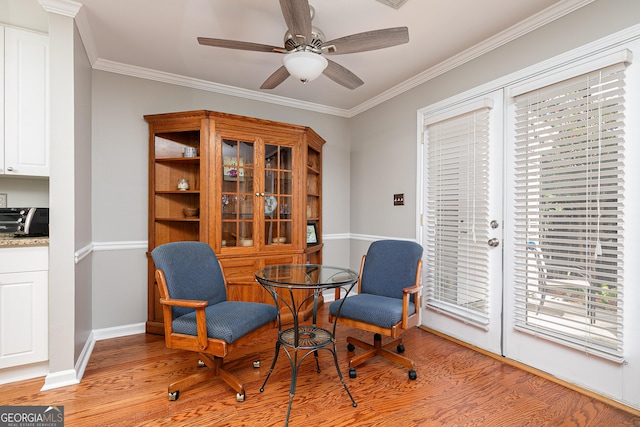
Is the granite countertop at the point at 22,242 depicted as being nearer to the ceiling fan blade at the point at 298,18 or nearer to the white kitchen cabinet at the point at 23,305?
the white kitchen cabinet at the point at 23,305

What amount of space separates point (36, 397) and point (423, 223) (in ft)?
10.8

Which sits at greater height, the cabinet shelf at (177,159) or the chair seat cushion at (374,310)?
the cabinet shelf at (177,159)

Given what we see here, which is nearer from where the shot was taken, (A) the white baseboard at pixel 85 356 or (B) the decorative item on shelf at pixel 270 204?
(A) the white baseboard at pixel 85 356

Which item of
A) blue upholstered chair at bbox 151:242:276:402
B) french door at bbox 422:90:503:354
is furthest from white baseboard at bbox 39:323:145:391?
french door at bbox 422:90:503:354

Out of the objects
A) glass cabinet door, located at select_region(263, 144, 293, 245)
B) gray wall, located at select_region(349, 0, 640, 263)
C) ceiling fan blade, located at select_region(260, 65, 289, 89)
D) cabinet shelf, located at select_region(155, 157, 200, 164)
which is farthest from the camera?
glass cabinet door, located at select_region(263, 144, 293, 245)

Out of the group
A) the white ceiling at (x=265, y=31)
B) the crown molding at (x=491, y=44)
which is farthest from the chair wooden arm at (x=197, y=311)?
the crown molding at (x=491, y=44)

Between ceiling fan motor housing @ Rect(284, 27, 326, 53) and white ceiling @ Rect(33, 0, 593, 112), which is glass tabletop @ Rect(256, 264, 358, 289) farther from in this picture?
white ceiling @ Rect(33, 0, 593, 112)

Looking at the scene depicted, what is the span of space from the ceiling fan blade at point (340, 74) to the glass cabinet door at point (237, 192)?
1.16 meters

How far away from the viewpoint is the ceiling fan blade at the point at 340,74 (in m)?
2.23

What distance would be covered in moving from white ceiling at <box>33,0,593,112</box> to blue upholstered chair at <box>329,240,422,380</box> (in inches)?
67.8

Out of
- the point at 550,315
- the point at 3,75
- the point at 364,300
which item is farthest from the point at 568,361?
the point at 3,75

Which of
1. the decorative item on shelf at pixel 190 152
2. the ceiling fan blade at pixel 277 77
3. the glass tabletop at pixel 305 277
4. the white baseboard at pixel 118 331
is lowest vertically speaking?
the white baseboard at pixel 118 331

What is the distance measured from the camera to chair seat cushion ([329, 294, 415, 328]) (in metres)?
2.16

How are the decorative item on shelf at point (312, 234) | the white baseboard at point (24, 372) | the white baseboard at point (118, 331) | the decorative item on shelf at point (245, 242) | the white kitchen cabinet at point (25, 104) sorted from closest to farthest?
the white baseboard at point (24, 372) → the white kitchen cabinet at point (25, 104) → the white baseboard at point (118, 331) → the decorative item on shelf at point (245, 242) → the decorative item on shelf at point (312, 234)
